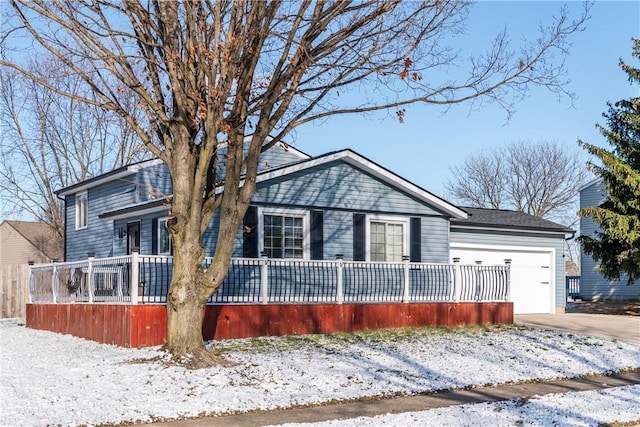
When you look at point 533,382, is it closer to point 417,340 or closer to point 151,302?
point 417,340

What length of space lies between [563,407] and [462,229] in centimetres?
1379

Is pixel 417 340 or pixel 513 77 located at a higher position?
pixel 513 77

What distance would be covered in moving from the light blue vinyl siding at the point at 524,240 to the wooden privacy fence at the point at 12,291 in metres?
13.6

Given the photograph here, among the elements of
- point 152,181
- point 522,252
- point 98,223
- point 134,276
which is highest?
point 152,181

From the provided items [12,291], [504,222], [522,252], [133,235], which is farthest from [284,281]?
[12,291]

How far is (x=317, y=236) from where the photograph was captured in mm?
18625

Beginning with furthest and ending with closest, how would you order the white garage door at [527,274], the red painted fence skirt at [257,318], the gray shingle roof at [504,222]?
the white garage door at [527,274]
the gray shingle roof at [504,222]
the red painted fence skirt at [257,318]

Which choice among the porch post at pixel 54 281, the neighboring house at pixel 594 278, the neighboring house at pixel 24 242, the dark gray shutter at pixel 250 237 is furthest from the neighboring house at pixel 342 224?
the neighboring house at pixel 24 242

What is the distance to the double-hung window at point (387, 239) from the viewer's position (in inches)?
772

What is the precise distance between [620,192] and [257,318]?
12967 millimetres

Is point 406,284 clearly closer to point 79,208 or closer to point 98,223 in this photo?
point 98,223

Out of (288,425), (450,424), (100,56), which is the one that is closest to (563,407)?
(450,424)

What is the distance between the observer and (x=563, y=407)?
892 centimetres

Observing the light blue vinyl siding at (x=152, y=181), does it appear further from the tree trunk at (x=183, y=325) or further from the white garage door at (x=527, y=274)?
the tree trunk at (x=183, y=325)
